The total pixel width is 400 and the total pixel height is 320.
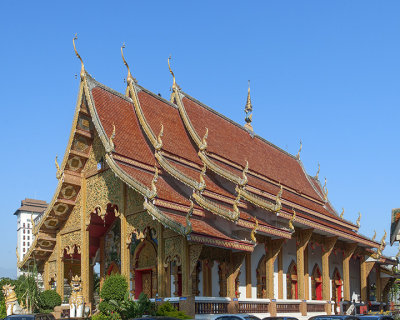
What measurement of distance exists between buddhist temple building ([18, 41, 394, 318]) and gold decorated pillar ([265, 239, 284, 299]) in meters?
0.04

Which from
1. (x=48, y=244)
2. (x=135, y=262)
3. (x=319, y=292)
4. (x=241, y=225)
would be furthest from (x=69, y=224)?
(x=319, y=292)

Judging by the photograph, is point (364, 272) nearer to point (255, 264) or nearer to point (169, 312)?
point (255, 264)

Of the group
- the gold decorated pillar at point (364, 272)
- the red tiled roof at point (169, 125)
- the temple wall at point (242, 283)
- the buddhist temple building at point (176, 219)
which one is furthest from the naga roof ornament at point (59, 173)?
the gold decorated pillar at point (364, 272)

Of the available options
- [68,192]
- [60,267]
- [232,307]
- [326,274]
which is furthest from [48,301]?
[326,274]

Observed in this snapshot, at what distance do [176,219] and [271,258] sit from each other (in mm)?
5916

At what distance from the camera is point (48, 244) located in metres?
23.2

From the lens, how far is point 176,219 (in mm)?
17953

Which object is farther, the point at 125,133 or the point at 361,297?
the point at 361,297

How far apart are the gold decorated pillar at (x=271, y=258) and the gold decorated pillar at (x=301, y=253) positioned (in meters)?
2.17

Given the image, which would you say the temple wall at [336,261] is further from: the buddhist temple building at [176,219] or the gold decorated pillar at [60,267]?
the gold decorated pillar at [60,267]

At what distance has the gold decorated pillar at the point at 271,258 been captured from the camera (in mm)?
21844

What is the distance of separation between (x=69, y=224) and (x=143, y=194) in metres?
5.62

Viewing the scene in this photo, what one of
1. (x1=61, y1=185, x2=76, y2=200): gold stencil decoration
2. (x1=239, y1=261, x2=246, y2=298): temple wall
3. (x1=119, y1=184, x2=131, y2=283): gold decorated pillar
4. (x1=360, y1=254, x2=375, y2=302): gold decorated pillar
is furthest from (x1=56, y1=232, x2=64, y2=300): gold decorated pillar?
(x1=360, y1=254, x2=375, y2=302): gold decorated pillar

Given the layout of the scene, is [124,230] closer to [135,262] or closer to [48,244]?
[135,262]
